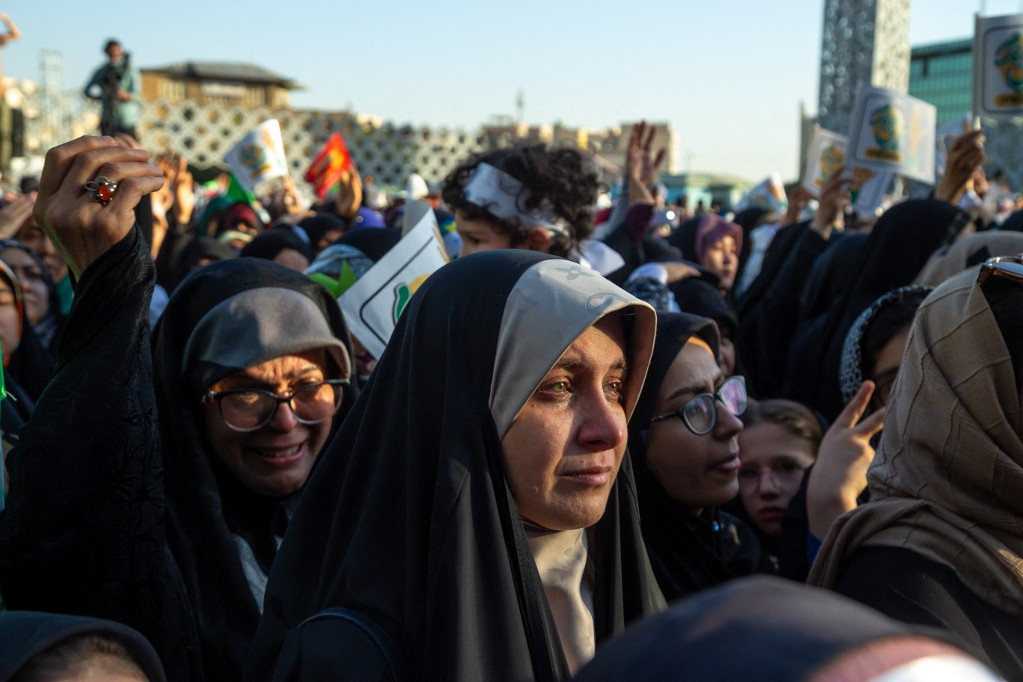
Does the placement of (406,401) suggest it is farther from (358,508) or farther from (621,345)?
(621,345)

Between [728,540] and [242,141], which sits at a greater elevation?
[242,141]

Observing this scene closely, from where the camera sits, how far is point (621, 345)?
2.01m

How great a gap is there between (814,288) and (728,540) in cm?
301

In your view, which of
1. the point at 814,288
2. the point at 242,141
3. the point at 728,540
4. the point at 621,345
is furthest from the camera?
the point at 242,141

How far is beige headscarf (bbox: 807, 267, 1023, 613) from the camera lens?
1893 mm

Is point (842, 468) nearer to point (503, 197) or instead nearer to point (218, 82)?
point (503, 197)

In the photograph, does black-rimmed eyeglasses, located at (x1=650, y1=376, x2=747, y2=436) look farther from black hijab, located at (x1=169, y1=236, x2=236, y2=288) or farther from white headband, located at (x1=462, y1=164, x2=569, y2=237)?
black hijab, located at (x1=169, y1=236, x2=236, y2=288)

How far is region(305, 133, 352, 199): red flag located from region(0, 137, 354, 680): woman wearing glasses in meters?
8.09

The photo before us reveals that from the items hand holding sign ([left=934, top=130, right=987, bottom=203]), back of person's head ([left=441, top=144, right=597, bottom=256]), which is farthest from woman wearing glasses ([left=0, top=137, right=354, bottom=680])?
hand holding sign ([left=934, top=130, right=987, bottom=203])

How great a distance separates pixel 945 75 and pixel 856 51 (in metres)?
38.5

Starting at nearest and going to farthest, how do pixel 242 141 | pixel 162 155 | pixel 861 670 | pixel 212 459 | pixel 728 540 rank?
pixel 861 670, pixel 212 459, pixel 728 540, pixel 162 155, pixel 242 141

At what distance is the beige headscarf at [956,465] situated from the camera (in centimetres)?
189

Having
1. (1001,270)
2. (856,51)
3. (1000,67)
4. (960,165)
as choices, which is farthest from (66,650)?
(856,51)

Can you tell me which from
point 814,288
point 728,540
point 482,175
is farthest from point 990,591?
point 814,288
